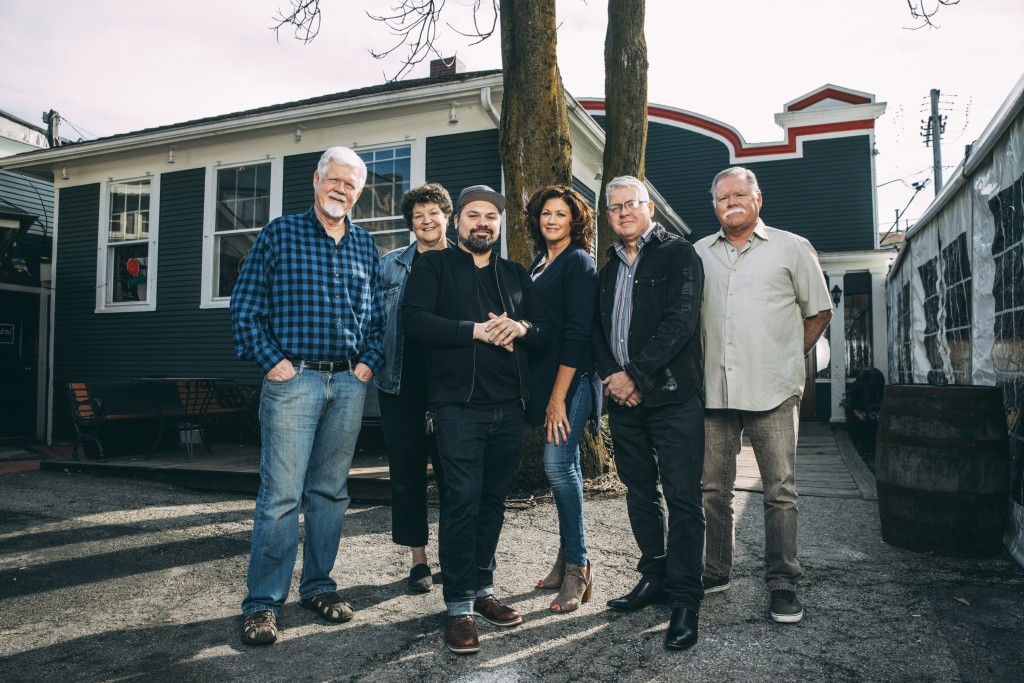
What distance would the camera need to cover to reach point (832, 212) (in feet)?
47.5

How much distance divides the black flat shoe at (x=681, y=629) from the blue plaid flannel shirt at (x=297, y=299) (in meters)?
1.65

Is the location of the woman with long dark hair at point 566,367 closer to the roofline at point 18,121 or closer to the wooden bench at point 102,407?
the wooden bench at point 102,407

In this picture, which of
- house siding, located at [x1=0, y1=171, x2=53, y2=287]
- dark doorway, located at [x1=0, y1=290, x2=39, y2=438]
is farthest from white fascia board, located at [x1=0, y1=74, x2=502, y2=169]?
dark doorway, located at [x1=0, y1=290, x2=39, y2=438]

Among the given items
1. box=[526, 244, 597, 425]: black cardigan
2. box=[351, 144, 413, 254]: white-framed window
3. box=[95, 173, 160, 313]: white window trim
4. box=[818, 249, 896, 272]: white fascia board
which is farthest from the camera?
box=[818, 249, 896, 272]: white fascia board

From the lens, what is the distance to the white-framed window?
28.7 feet

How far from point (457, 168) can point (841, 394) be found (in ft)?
29.5

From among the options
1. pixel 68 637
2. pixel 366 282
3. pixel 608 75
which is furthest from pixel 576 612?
pixel 608 75

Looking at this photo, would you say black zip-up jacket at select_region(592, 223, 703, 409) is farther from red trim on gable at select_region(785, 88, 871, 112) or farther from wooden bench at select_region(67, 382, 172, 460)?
red trim on gable at select_region(785, 88, 871, 112)

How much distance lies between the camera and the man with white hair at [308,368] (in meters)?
2.90

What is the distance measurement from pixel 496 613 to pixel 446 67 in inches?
389

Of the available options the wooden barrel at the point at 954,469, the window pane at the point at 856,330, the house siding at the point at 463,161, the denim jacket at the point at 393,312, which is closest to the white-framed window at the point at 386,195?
the house siding at the point at 463,161

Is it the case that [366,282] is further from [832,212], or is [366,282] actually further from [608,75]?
[832,212]

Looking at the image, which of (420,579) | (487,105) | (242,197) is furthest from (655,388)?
(242,197)

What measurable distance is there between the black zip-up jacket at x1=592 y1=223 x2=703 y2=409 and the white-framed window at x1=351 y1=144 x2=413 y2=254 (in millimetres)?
5993
